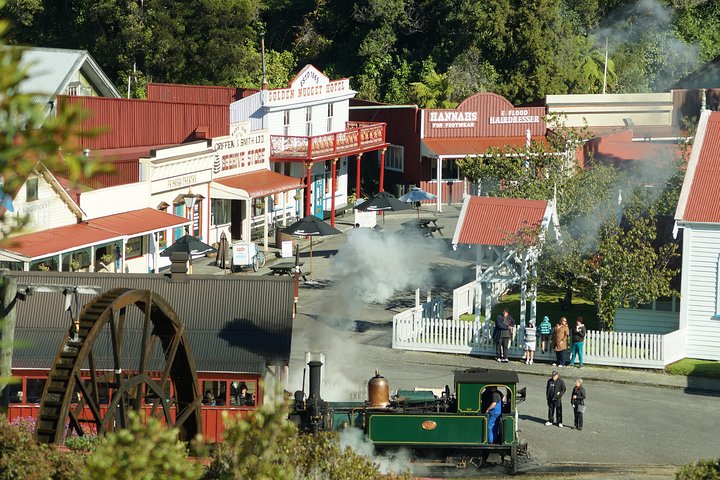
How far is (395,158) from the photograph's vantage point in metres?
57.0

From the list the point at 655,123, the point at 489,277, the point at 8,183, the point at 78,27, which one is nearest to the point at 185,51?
the point at 78,27

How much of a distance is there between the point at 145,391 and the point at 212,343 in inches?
62.6

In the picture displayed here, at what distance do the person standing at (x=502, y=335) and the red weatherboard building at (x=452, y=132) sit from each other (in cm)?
2415

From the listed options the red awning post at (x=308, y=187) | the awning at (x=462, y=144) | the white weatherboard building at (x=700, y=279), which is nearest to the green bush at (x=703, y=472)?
the white weatherboard building at (x=700, y=279)

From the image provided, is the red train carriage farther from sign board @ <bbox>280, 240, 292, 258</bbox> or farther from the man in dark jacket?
sign board @ <bbox>280, 240, 292, 258</bbox>

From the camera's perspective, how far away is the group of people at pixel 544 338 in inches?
1204

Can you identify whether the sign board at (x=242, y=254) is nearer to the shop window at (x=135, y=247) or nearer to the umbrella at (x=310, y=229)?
the umbrella at (x=310, y=229)

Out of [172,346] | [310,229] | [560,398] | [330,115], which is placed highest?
[330,115]

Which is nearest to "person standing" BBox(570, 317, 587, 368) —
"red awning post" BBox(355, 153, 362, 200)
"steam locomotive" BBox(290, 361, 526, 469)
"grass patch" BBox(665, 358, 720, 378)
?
"grass patch" BBox(665, 358, 720, 378)

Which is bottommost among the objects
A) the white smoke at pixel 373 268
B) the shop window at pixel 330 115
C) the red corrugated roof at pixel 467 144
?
the white smoke at pixel 373 268

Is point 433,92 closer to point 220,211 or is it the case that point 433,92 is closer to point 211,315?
point 220,211

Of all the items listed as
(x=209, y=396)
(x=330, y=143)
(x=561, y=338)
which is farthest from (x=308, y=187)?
(x=209, y=396)

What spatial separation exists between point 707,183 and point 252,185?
17808 millimetres

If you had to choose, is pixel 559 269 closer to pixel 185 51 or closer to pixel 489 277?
pixel 489 277
